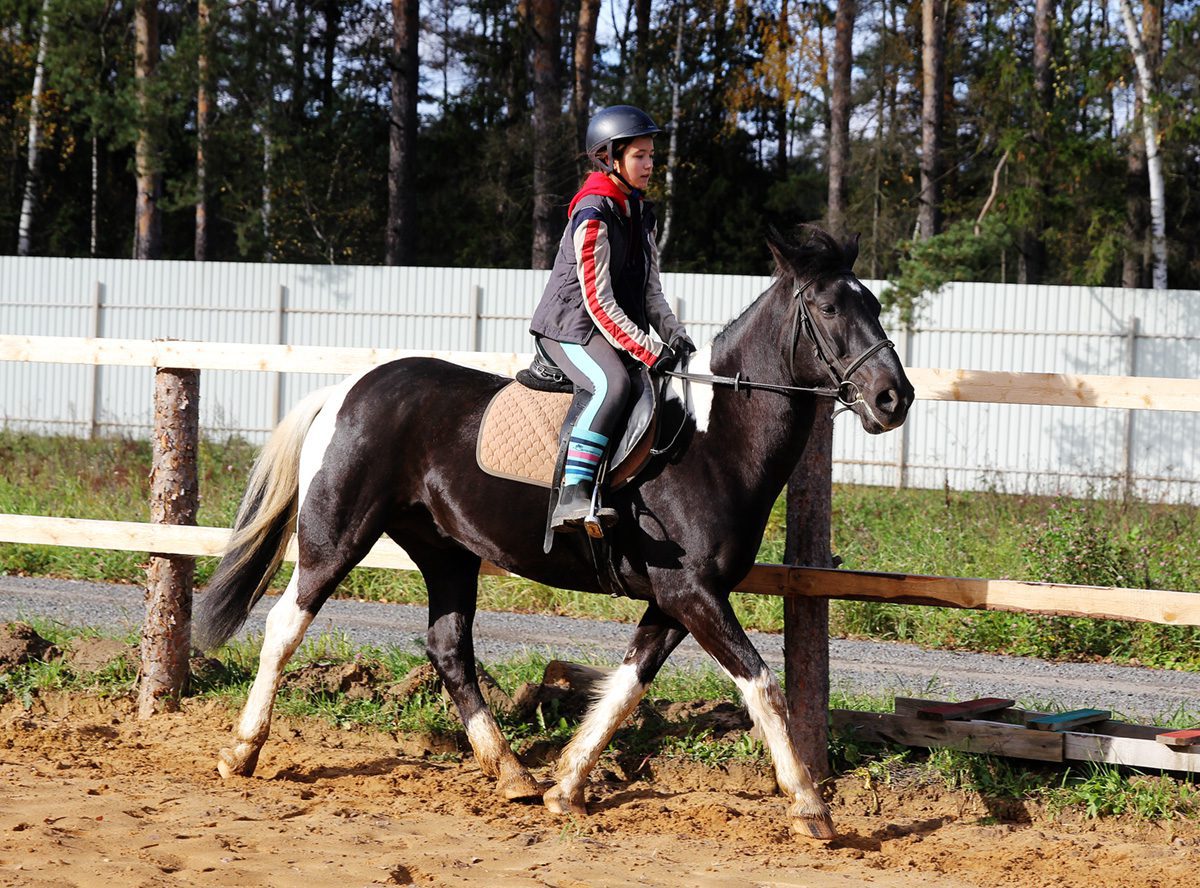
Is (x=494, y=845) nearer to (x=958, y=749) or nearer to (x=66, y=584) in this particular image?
(x=958, y=749)

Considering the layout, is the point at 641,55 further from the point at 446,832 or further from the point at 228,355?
the point at 446,832

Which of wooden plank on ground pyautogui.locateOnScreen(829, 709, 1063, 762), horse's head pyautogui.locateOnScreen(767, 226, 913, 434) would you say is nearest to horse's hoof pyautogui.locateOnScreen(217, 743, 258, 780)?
wooden plank on ground pyautogui.locateOnScreen(829, 709, 1063, 762)

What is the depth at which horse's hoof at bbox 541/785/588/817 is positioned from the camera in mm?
5152

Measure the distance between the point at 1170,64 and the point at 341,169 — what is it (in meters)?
18.3

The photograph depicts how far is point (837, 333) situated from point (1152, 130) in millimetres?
17702

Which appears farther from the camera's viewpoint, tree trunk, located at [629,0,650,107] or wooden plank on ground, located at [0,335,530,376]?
tree trunk, located at [629,0,650,107]

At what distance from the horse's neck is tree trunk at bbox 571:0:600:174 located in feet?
73.2

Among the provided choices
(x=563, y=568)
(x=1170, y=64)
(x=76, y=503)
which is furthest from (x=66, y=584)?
(x=1170, y=64)

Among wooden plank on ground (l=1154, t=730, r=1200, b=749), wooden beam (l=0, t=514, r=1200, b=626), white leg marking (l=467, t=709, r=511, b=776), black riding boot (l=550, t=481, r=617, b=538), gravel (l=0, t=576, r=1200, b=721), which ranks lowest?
gravel (l=0, t=576, r=1200, b=721)

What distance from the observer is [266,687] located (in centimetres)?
570

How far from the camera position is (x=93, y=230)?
3347cm

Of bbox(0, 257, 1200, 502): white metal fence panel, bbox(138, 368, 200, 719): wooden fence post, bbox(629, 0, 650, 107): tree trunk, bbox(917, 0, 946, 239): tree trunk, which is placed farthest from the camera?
bbox(629, 0, 650, 107): tree trunk

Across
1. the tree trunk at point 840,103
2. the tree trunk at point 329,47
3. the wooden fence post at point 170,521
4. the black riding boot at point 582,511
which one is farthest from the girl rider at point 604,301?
the tree trunk at point 329,47

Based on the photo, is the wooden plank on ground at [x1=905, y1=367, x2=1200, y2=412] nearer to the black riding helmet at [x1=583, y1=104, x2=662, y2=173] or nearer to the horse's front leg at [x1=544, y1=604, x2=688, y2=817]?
the horse's front leg at [x1=544, y1=604, x2=688, y2=817]
